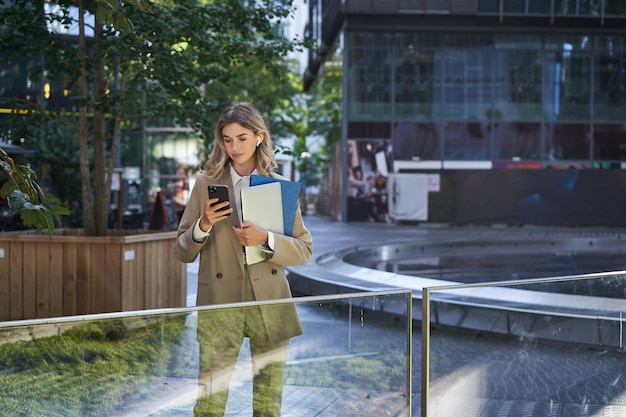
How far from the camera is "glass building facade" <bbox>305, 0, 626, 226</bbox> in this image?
36625 millimetres

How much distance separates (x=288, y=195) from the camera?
402 cm

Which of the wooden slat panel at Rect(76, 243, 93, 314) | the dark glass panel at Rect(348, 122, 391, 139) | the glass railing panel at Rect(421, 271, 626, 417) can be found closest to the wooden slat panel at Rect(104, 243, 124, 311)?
the wooden slat panel at Rect(76, 243, 93, 314)

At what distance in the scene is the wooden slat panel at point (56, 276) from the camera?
8.70m

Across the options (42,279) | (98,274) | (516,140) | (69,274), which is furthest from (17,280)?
(516,140)

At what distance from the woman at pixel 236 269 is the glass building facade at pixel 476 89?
32131mm

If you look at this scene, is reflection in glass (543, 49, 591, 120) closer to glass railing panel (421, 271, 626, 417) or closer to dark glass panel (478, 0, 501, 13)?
dark glass panel (478, 0, 501, 13)

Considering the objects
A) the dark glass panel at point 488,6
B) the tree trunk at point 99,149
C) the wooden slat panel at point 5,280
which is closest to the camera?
the wooden slat panel at point 5,280

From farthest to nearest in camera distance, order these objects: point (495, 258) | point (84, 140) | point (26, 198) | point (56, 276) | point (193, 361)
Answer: point (495, 258), point (84, 140), point (56, 276), point (193, 361), point (26, 198)

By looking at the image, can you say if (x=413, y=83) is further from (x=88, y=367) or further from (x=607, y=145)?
(x=88, y=367)

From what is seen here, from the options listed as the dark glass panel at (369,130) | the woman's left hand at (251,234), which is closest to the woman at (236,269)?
the woman's left hand at (251,234)

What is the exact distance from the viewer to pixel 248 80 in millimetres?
39844

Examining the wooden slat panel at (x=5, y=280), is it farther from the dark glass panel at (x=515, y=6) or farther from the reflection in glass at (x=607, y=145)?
the reflection in glass at (x=607, y=145)

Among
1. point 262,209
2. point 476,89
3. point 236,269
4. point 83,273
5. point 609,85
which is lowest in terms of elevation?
point 83,273

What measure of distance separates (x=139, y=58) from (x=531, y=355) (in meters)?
6.07
